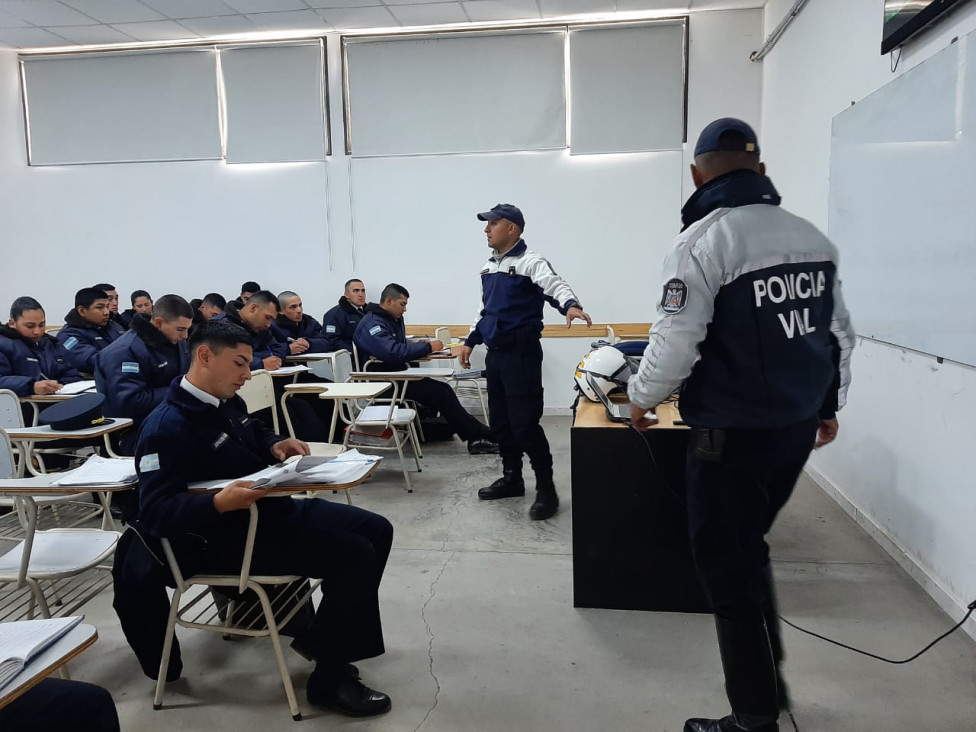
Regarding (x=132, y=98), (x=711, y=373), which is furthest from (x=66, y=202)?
(x=711, y=373)

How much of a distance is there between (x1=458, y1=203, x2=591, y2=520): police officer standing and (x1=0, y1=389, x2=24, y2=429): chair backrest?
2.31 metres

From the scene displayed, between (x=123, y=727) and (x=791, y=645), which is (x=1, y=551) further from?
(x=791, y=645)

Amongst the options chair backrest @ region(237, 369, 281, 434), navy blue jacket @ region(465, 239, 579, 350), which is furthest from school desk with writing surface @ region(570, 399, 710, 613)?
chair backrest @ region(237, 369, 281, 434)

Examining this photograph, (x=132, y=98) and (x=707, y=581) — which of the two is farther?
(x=132, y=98)

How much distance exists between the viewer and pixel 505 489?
3.80 m

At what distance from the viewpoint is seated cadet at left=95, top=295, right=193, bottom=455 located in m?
3.14

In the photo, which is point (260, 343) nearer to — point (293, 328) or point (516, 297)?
point (293, 328)

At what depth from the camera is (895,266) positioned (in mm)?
2861

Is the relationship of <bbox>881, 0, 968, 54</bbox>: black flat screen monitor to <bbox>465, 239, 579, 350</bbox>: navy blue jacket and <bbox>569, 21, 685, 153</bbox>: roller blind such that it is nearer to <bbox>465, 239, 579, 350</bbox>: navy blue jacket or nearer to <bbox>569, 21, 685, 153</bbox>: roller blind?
<bbox>465, 239, 579, 350</bbox>: navy blue jacket

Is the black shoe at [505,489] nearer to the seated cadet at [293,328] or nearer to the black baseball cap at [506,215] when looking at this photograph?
the black baseball cap at [506,215]

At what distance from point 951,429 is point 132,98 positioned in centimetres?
726

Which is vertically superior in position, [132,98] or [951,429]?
[132,98]

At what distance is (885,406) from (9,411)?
163 inches

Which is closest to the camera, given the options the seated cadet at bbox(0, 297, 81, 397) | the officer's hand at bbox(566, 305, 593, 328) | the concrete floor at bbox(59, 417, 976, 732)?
the concrete floor at bbox(59, 417, 976, 732)
